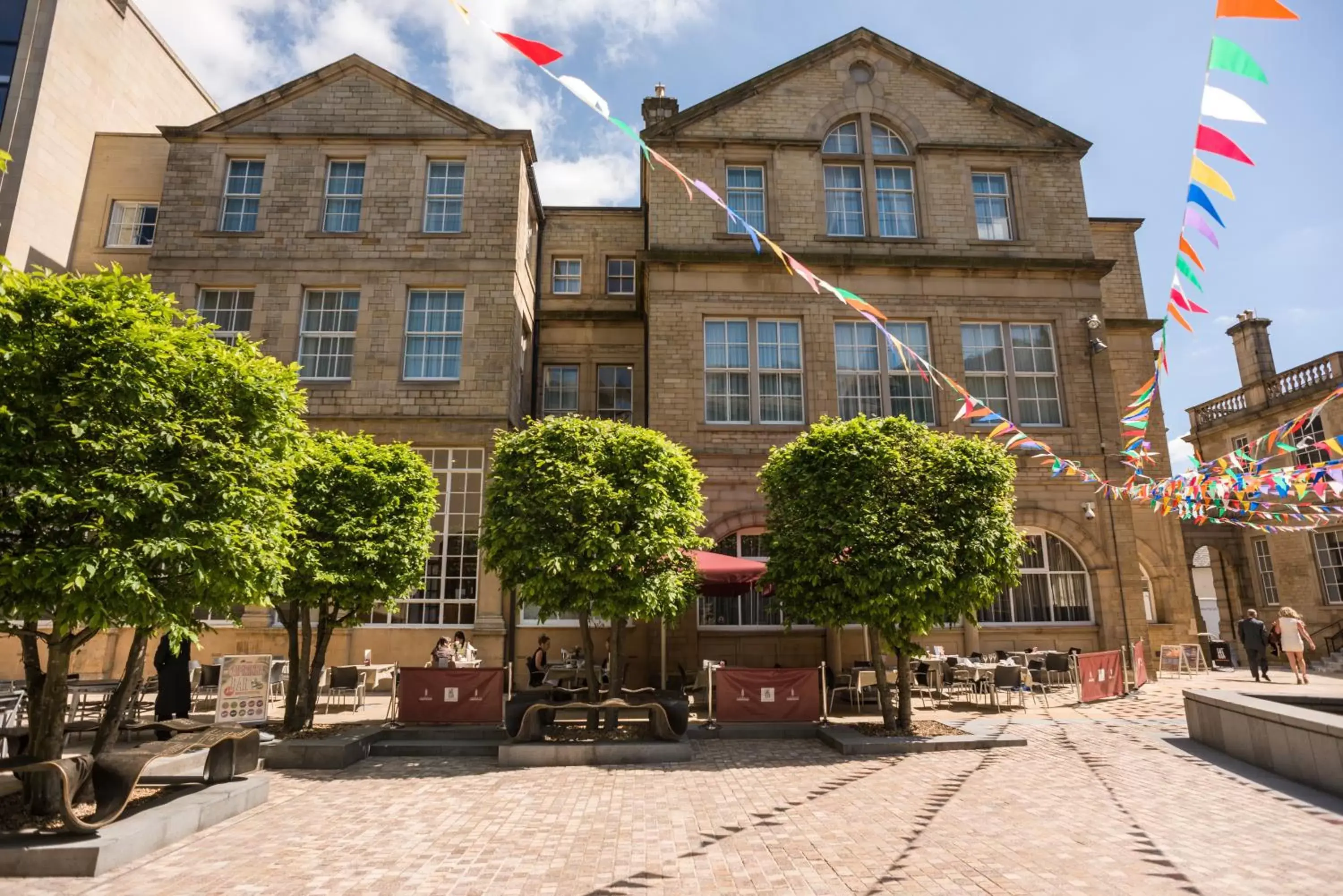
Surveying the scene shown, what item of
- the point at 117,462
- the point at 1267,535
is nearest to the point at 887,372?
the point at 117,462

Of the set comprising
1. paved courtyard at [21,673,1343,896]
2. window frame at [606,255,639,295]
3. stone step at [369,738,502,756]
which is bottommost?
paved courtyard at [21,673,1343,896]

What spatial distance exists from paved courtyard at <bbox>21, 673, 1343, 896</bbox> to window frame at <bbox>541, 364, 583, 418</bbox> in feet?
36.7

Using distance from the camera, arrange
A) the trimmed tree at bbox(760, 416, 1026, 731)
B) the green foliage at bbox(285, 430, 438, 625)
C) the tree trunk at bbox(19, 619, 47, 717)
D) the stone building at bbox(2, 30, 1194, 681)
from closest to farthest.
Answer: the tree trunk at bbox(19, 619, 47, 717)
the green foliage at bbox(285, 430, 438, 625)
the trimmed tree at bbox(760, 416, 1026, 731)
the stone building at bbox(2, 30, 1194, 681)

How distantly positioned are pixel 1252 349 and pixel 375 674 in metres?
31.5

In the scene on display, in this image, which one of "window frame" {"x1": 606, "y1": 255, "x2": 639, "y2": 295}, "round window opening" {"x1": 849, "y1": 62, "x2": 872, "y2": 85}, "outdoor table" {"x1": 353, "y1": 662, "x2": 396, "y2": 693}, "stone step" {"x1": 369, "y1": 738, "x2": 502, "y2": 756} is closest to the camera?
"stone step" {"x1": 369, "y1": 738, "x2": 502, "y2": 756}

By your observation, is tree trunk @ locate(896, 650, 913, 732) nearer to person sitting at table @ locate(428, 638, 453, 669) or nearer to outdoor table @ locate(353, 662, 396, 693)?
person sitting at table @ locate(428, 638, 453, 669)

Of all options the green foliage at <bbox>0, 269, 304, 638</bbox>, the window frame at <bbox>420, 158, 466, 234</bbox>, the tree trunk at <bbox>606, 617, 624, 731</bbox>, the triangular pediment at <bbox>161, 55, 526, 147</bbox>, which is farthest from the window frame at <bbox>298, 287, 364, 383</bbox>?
the green foliage at <bbox>0, 269, 304, 638</bbox>

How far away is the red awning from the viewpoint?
12.4 meters

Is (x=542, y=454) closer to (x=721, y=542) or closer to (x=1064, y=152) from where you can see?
(x=721, y=542)

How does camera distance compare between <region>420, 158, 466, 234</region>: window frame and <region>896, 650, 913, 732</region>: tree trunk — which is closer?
<region>896, 650, 913, 732</region>: tree trunk

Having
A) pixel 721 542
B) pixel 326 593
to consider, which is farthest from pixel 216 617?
pixel 721 542

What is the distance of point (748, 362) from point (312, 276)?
10.9 meters

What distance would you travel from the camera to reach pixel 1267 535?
25156mm

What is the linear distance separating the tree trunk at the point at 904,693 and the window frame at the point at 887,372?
7.24 metres
